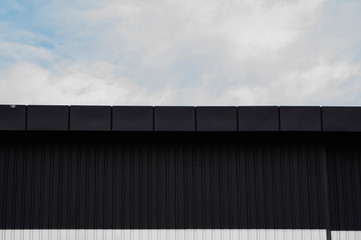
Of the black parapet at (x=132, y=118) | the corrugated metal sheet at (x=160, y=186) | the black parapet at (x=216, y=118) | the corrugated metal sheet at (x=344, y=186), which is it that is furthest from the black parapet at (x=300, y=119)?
the black parapet at (x=132, y=118)

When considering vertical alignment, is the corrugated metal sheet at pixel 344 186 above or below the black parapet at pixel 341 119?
below

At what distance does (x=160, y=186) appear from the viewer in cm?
1012

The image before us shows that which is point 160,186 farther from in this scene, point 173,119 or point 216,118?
point 216,118

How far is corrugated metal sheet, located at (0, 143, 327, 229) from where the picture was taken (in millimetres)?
9945

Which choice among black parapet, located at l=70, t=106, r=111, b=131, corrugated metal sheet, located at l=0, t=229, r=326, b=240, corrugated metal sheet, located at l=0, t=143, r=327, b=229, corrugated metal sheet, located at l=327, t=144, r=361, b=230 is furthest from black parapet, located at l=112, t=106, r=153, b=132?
corrugated metal sheet, located at l=327, t=144, r=361, b=230

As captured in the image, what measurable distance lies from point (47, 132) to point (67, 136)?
578 mm

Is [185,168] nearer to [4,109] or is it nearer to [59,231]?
[59,231]

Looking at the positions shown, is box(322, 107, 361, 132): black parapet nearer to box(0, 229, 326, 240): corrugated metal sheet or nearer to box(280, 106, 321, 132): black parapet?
box(280, 106, 321, 132): black parapet

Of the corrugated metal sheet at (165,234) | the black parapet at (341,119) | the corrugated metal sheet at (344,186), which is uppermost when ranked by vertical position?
the black parapet at (341,119)

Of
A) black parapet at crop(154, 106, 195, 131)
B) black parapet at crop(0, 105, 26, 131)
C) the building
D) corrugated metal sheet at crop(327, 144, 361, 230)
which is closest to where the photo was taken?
black parapet at crop(0, 105, 26, 131)

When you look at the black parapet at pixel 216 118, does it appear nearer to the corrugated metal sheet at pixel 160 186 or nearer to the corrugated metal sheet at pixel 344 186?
the corrugated metal sheet at pixel 160 186

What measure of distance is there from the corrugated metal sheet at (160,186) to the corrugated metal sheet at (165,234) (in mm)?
116

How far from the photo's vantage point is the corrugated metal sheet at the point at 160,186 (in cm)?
995

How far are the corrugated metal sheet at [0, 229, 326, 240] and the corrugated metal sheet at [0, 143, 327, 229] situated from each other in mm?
116
